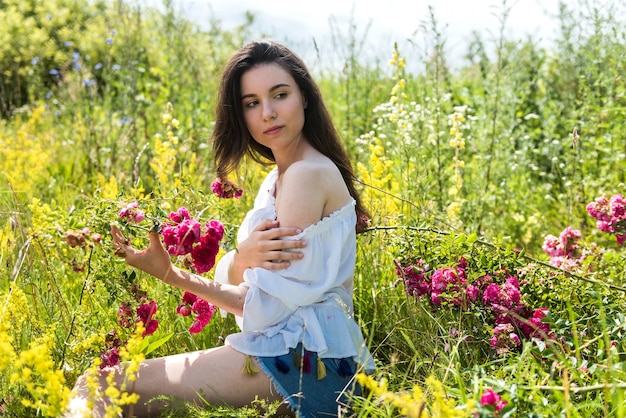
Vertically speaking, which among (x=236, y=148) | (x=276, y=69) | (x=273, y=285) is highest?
(x=276, y=69)

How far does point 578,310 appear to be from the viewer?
2627 mm

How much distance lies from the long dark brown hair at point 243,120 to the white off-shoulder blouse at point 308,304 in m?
0.35

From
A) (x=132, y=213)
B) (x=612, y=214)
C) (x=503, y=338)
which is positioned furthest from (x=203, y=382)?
(x=612, y=214)

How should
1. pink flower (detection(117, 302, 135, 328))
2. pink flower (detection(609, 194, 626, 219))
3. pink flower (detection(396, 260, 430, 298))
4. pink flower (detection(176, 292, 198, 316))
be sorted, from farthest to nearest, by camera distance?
1. pink flower (detection(609, 194, 626, 219))
2. pink flower (detection(396, 260, 430, 298))
3. pink flower (detection(176, 292, 198, 316))
4. pink flower (detection(117, 302, 135, 328))

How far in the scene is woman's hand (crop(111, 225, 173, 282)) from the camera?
89.4 inches

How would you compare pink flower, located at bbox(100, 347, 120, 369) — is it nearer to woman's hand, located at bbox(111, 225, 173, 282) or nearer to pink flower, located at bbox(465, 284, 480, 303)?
woman's hand, located at bbox(111, 225, 173, 282)

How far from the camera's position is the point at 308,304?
2.40 m

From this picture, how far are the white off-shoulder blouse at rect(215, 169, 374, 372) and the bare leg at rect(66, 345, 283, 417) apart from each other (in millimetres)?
73

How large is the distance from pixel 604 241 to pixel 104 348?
2.76 metres

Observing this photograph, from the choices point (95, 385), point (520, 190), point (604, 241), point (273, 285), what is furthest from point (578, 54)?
point (95, 385)

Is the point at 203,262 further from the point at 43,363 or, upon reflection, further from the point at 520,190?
the point at 520,190

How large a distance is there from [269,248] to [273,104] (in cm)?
53

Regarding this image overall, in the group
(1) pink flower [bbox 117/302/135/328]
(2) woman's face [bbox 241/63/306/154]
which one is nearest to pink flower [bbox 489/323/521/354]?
(2) woman's face [bbox 241/63/306/154]

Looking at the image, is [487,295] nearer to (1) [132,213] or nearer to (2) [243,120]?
(2) [243,120]
